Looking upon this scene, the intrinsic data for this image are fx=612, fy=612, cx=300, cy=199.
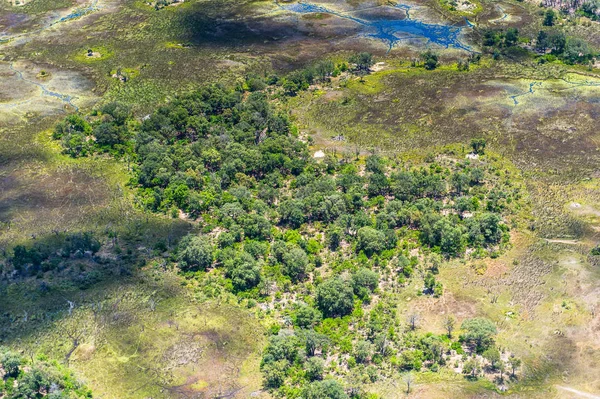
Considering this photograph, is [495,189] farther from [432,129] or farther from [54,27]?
[54,27]

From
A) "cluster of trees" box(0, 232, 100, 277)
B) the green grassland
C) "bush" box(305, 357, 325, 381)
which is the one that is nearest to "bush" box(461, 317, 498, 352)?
the green grassland

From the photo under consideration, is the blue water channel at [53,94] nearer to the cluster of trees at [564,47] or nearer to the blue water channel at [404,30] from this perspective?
the blue water channel at [404,30]

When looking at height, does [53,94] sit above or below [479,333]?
below

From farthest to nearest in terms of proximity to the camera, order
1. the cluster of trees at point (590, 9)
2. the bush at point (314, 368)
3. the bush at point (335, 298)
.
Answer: the cluster of trees at point (590, 9)
the bush at point (335, 298)
the bush at point (314, 368)

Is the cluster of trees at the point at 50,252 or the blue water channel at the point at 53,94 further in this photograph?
the blue water channel at the point at 53,94

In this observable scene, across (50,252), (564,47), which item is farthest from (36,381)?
(564,47)

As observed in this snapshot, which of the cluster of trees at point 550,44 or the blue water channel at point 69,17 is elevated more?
the cluster of trees at point 550,44

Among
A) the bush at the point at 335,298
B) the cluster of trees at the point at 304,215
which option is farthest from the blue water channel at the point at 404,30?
the bush at the point at 335,298

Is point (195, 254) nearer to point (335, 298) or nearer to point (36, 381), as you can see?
point (335, 298)
